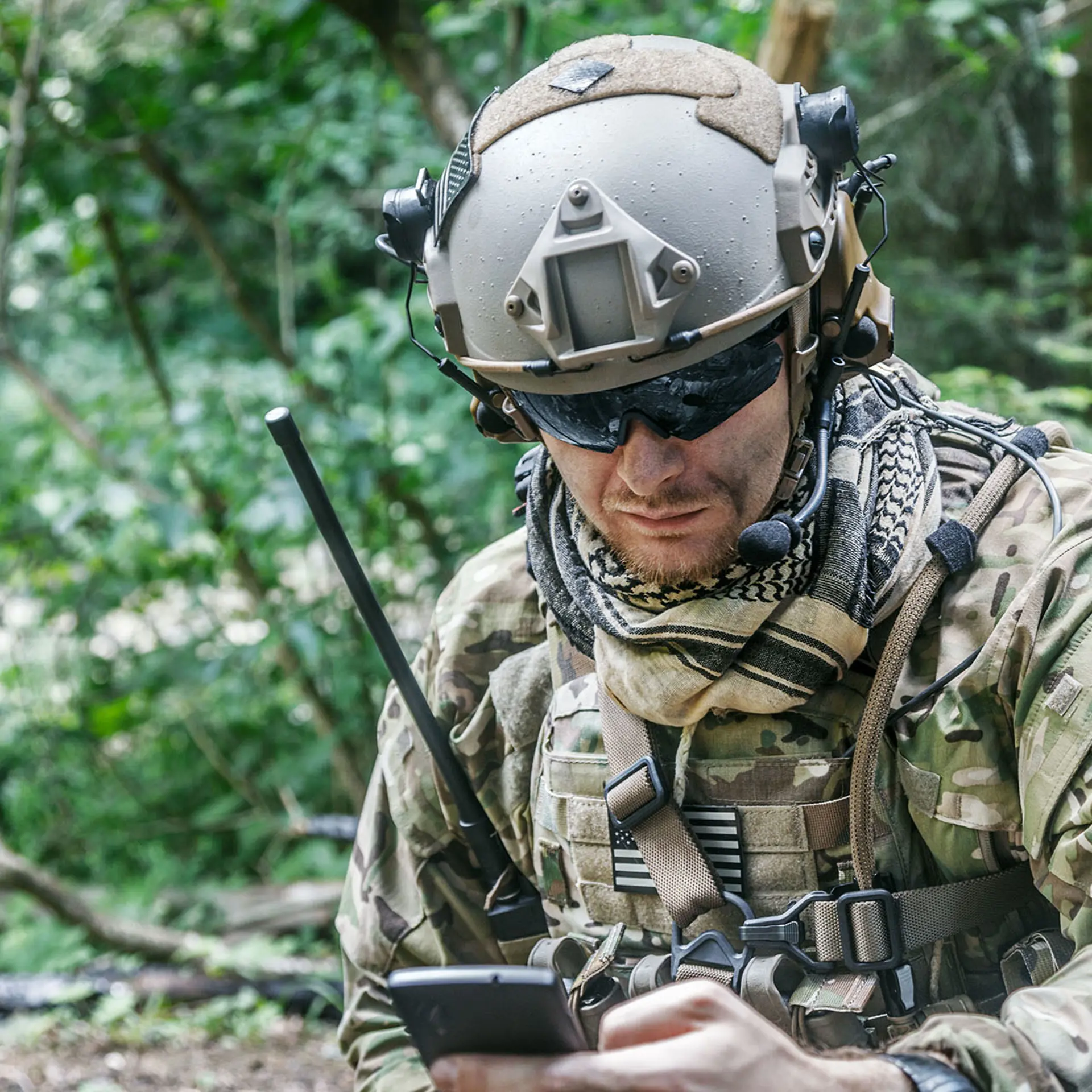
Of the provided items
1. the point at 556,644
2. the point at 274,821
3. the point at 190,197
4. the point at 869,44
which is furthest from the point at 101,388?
the point at 556,644

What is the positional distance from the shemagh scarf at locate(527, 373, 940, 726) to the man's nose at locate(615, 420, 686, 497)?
0.17 metres

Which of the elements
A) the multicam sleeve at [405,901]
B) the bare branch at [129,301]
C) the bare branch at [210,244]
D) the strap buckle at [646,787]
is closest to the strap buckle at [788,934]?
the strap buckle at [646,787]

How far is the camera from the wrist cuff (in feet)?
4.16

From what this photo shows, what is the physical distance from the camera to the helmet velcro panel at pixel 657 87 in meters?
1.71

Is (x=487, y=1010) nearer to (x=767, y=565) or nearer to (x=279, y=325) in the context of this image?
(x=767, y=565)

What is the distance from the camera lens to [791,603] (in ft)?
5.66

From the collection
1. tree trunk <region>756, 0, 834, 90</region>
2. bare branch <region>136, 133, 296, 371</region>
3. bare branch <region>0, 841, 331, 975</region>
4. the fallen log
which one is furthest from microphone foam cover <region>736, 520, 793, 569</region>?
bare branch <region>136, 133, 296, 371</region>

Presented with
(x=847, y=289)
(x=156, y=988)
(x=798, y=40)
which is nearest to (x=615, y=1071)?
(x=847, y=289)

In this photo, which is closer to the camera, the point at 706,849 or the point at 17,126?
the point at 706,849

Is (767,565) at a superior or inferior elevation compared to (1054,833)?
superior

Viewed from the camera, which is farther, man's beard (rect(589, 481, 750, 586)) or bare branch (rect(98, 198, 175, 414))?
bare branch (rect(98, 198, 175, 414))

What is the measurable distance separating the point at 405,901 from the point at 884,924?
0.90m

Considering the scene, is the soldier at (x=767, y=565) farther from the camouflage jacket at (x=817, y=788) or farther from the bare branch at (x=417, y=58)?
the bare branch at (x=417, y=58)

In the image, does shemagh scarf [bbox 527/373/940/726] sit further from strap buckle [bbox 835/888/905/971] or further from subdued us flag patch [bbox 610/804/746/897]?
strap buckle [bbox 835/888/905/971]
